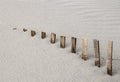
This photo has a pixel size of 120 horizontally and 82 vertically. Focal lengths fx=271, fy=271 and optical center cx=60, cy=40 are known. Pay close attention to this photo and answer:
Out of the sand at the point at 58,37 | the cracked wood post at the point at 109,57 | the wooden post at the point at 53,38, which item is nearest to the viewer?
the cracked wood post at the point at 109,57

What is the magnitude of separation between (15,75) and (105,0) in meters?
5.75

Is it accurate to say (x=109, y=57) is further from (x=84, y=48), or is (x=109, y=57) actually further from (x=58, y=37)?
(x=58, y=37)

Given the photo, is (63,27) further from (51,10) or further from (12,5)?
(12,5)

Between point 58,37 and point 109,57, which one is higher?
point 58,37

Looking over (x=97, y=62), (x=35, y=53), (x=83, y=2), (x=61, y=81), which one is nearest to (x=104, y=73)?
(x=97, y=62)

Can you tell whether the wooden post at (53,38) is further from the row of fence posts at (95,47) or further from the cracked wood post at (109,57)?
the cracked wood post at (109,57)

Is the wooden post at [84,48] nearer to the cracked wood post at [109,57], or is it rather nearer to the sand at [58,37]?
the sand at [58,37]

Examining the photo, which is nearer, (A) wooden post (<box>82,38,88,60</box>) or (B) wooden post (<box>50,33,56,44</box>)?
(A) wooden post (<box>82,38,88,60</box>)

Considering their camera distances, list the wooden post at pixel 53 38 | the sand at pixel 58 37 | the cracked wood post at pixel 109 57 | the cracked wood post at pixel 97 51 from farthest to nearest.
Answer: the wooden post at pixel 53 38 → the sand at pixel 58 37 → the cracked wood post at pixel 97 51 → the cracked wood post at pixel 109 57

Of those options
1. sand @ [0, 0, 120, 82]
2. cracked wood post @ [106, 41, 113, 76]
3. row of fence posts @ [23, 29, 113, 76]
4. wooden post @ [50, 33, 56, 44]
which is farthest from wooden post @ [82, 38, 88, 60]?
wooden post @ [50, 33, 56, 44]

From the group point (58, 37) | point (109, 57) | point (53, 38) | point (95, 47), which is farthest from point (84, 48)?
point (58, 37)

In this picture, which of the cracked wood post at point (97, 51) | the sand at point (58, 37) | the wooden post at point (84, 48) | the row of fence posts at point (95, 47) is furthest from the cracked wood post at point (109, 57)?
the wooden post at point (84, 48)

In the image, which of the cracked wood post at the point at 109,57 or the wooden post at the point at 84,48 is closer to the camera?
the cracked wood post at the point at 109,57

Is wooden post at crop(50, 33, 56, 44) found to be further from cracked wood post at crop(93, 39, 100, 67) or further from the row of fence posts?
cracked wood post at crop(93, 39, 100, 67)
